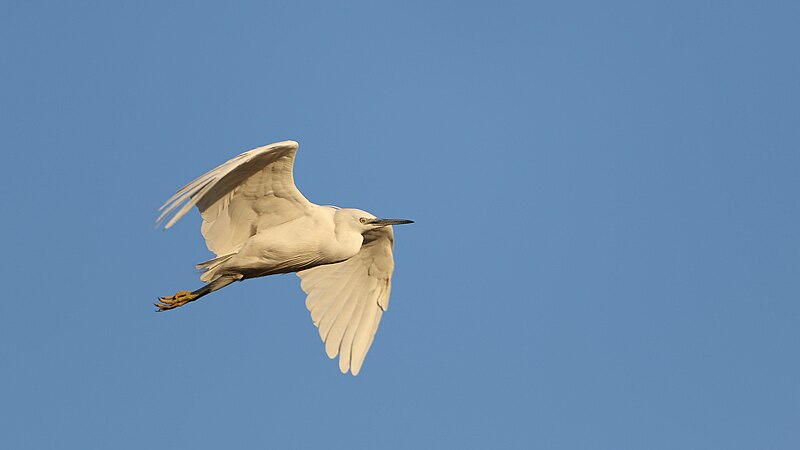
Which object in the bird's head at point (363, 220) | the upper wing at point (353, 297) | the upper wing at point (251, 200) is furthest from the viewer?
the upper wing at point (353, 297)

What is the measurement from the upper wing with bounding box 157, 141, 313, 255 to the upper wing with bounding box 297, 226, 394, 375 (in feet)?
7.80

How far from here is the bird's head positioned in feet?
60.8

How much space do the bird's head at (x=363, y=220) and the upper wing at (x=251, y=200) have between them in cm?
65

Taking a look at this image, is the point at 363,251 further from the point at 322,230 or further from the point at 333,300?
the point at 322,230

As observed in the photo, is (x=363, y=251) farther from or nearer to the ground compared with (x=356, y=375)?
farther from the ground

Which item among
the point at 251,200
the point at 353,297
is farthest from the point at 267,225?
the point at 353,297

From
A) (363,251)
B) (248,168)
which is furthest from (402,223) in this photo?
(248,168)

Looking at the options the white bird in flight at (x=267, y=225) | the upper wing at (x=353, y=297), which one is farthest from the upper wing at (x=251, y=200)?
the upper wing at (x=353, y=297)

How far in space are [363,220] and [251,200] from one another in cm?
177

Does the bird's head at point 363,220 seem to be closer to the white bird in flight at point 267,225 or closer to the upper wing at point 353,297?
the white bird in flight at point 267,225

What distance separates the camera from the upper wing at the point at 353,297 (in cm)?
2017

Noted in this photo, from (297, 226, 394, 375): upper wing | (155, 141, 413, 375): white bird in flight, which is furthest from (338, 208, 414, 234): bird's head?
(297, 226, 394, 375): upper wing

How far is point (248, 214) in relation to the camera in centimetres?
1809

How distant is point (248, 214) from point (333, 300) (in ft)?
9.46
